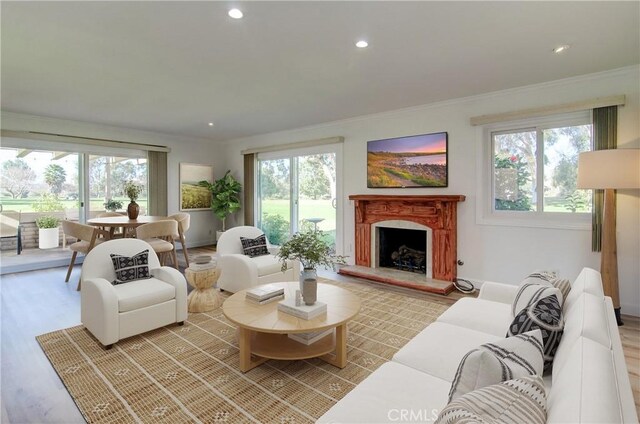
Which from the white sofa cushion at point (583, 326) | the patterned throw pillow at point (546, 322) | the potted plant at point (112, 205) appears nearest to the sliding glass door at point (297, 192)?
the potted plant at point (112, 205)

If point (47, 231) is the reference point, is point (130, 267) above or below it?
below

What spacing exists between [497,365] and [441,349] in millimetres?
741

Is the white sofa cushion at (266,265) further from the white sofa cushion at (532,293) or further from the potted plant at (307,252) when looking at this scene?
the white sofa cushion at (532,293)

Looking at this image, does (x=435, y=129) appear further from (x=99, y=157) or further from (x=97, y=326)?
(x=99, y=157)

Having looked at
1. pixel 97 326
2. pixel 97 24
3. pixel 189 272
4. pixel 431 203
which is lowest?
pixel 97 326

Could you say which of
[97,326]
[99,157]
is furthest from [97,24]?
[99,157]

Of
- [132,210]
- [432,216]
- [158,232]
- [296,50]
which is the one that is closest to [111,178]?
[132,210]

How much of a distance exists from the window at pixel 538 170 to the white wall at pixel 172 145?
5907mm

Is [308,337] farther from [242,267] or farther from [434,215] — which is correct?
[434,215]

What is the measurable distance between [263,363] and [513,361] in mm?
1815

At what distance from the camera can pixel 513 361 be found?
102 centimetres

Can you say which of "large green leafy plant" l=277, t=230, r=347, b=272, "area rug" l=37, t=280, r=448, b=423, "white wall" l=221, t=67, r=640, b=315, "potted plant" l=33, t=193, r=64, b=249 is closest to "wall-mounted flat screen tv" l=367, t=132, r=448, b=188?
"white wall" l=221, t=67, r=640, b=315

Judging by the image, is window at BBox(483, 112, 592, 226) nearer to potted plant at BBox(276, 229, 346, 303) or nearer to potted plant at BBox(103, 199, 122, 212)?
potted plant at BBox(276, 229, 346, 303)

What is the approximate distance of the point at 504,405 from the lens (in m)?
0.83
